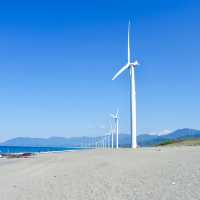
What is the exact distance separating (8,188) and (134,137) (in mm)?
32585

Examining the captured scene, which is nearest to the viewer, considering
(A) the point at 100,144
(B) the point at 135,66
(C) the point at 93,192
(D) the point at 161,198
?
(D) the point at 161,198

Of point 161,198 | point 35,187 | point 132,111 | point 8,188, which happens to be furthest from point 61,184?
point 132,111

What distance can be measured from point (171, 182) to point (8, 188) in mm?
7432

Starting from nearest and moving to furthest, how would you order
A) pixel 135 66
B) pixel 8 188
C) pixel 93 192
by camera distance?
pixel 93 192 < pixel 8 188 < pixel 135 66

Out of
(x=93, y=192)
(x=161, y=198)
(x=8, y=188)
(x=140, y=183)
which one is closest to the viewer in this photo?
(x=161, y=198)

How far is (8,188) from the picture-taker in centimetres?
1764

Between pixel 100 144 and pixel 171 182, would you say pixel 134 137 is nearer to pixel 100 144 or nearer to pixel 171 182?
pixel 171 182

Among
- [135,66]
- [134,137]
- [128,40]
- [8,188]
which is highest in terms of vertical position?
[128,40]

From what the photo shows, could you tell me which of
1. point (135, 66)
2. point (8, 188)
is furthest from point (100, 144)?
point (8, 188)

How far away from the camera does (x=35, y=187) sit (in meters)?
17.0

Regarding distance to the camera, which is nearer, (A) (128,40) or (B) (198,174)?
(B) (198,174)

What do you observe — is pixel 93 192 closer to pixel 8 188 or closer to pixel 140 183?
pixel 140 183

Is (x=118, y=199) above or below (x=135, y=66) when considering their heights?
below

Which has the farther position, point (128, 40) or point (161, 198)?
point (128, 40)
